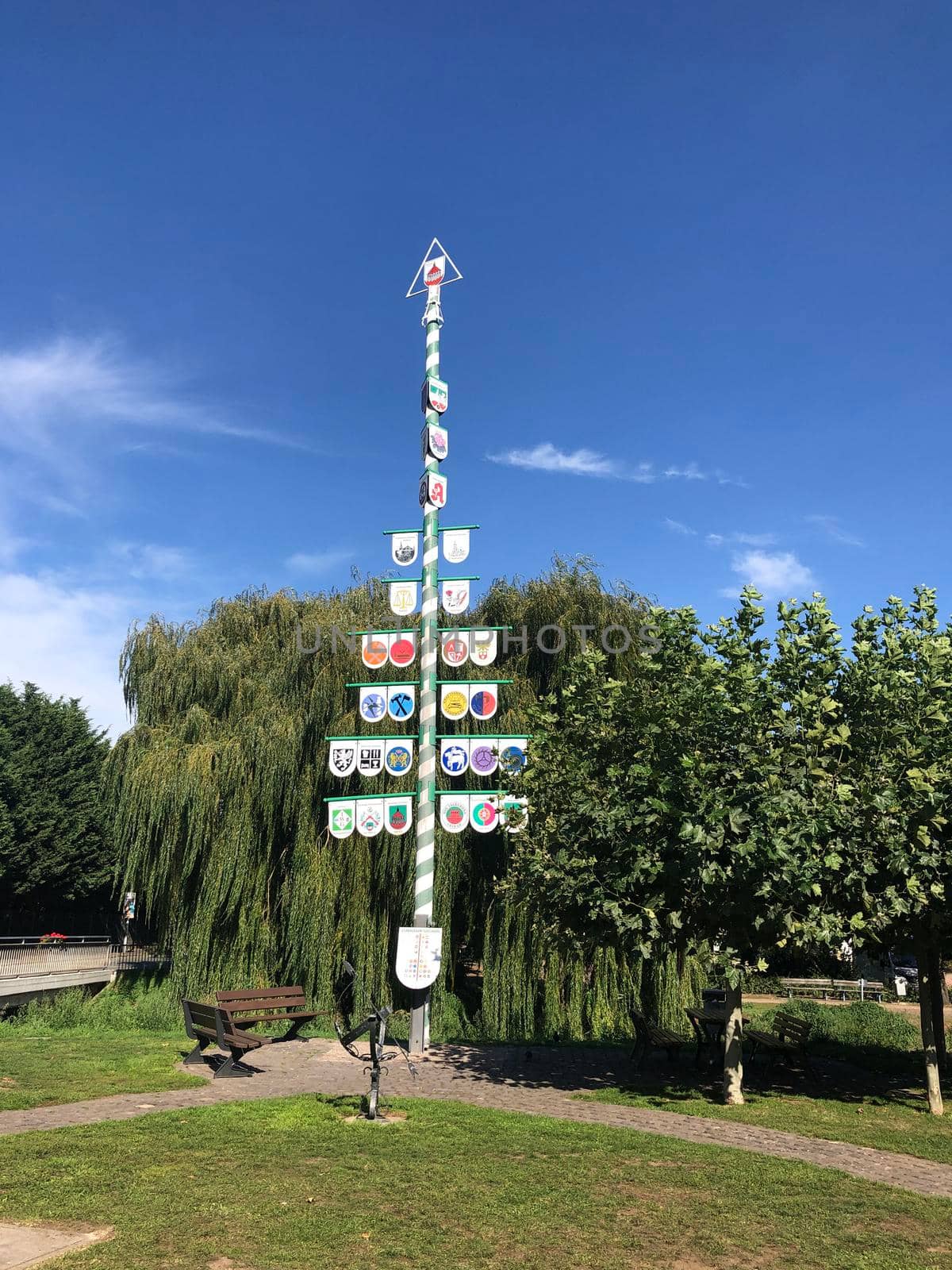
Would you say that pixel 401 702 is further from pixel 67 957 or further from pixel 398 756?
pixel 67 957

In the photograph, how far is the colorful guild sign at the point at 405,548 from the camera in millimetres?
16094

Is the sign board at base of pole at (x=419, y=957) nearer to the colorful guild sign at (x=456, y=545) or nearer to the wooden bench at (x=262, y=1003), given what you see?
the wooden bench at (x=262, y=1003)

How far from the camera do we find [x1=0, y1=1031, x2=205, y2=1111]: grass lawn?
9852 millimetres

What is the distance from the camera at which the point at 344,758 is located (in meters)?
15.6

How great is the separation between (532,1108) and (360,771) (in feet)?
22.9

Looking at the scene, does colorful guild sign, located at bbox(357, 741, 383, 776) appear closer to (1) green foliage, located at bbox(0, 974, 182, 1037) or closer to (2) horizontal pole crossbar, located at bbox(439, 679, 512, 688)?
(2) horizontal pole crossbar, located at bbox(439, 679, 512, 688)

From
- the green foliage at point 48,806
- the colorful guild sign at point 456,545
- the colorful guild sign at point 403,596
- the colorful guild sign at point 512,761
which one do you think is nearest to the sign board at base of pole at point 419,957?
the colorful guild sign at point 512,761

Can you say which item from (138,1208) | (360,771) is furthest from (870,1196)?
(360,771)

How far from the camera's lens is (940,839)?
9.49 m

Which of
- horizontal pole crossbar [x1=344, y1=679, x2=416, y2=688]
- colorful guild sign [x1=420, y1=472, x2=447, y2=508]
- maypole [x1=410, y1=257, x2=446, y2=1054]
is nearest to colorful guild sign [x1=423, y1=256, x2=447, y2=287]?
maypole [x1=410, y1=257, x2=446, y2=1054]

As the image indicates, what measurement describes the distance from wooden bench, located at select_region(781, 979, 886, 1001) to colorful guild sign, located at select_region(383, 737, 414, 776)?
1606 cm

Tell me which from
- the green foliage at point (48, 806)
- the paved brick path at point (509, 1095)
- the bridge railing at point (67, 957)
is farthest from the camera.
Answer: the green foliage at point (48, 806)

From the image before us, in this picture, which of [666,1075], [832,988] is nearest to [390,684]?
[666,1075]

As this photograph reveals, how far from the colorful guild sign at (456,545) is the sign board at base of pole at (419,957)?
6.22 m
